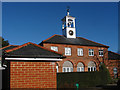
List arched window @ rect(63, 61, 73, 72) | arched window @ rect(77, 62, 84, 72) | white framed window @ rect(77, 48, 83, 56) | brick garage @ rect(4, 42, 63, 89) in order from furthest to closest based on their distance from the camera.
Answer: white framed window @ rect(77, 48, 83, 56)
arched window @ rect(77, 62, 84, 72)
arched window @ rect(63, 61, 73, 72)
brick garage @ rect(4, 42, 63, 89)

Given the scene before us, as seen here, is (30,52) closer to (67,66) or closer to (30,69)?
(30,69)

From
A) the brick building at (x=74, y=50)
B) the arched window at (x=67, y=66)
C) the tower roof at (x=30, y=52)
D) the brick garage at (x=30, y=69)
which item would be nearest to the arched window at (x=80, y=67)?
the brick building at (x=74, y=50)

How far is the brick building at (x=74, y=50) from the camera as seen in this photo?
2992cm

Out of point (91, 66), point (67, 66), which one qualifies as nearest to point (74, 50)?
point (67, 66)

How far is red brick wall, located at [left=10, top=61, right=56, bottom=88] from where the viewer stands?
614 centimetres

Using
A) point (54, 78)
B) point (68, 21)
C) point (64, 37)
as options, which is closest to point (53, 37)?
point (64, 37)

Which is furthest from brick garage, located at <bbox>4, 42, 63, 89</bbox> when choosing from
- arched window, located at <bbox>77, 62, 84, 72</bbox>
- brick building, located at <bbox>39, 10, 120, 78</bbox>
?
arched window, located at <bbox>77, 62, 84, 72</bbox>

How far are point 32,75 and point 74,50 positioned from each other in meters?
25.4

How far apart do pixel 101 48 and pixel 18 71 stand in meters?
29.7

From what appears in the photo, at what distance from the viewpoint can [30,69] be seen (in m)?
6.25

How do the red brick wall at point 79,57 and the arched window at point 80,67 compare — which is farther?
the arched window at point 80,67

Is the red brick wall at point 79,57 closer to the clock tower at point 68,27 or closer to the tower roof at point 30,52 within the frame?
the clock tower at point 68,27

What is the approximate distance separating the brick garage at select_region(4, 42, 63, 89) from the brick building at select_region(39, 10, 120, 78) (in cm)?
2240

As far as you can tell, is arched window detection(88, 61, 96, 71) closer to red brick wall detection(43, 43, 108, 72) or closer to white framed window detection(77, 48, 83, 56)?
red brick wall detection(43, 43, 108, 72)
